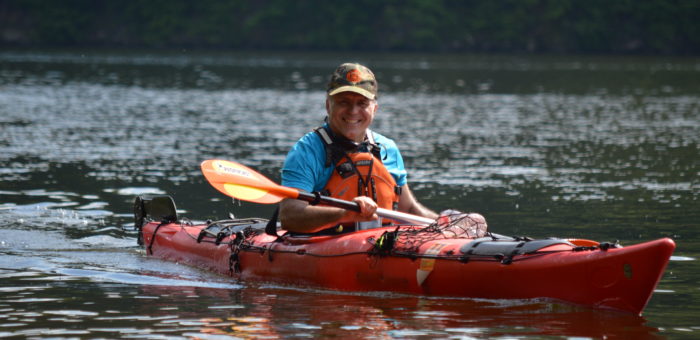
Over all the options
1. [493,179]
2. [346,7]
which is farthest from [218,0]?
[493,179]

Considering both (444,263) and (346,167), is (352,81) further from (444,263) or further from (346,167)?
(444,263)

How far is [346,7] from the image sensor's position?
2926 inches

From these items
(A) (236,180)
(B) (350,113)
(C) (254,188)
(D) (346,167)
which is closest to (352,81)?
(B) (350,113)

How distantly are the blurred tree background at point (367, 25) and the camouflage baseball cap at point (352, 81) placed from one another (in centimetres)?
6041

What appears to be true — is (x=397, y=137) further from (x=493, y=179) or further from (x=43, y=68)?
(x=43, y=68)

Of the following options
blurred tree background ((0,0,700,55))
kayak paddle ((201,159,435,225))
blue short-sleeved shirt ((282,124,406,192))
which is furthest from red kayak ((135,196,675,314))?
blurred tree background ((0,0,700,55))

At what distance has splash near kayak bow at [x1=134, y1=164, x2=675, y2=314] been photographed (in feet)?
20.3

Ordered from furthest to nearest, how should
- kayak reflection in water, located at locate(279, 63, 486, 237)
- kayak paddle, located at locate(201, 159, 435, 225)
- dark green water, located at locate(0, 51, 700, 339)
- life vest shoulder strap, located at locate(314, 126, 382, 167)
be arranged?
life vest shoulder strap, located at locate(314, 126, 382, 167), kayak reflection in water, located at locate(279, 63, 486, 237), kayak paddle, located at locate(201, 159, 435, 225), dark green water, located at locate(0, 51, 700, 339)

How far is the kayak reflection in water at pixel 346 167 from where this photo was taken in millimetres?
6945

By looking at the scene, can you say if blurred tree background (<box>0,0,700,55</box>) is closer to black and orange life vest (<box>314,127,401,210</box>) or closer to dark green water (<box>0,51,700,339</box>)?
dark green water (<box>0,51,700,339</box>)

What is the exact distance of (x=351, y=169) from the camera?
23.5 ft

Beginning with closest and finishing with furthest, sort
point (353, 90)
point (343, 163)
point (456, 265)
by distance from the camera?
1. point (456, 265)
2. point (353, 90)
3. point (343, 163)

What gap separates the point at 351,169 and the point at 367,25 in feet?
220

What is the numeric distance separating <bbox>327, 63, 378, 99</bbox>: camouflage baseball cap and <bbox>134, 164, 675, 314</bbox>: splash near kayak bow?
0.78 meters
